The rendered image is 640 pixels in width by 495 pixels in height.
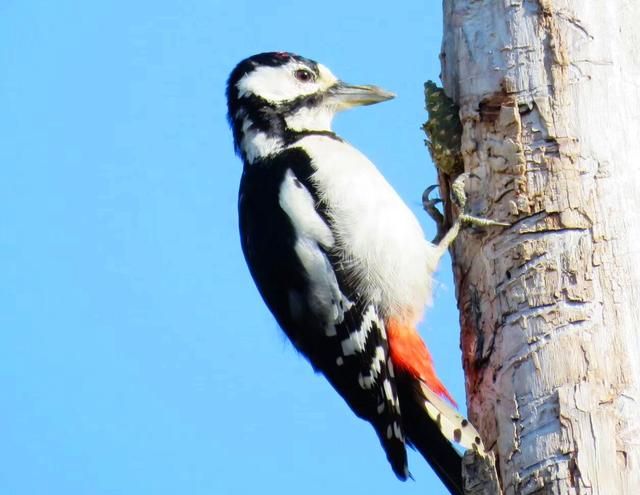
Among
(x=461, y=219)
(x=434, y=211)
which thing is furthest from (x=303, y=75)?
(x=461, y=219)

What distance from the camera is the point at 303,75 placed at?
4.38 metres

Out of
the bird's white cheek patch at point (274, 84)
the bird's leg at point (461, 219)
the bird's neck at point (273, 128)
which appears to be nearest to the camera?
the bird's leg at point (461, 219)

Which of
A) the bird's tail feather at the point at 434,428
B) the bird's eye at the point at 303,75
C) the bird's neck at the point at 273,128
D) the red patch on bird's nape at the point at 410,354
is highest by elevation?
the bird's eye at the point at 303,75

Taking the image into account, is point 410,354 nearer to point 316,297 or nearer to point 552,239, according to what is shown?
point 316,297

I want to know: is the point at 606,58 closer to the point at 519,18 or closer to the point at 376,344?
the point at 519,18

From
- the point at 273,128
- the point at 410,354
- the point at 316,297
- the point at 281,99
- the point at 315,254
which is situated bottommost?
the point at 410,354

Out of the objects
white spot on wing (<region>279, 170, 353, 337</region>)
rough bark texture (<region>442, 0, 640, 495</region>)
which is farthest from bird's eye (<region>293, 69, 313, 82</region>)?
rough bark texture (<region>442, 0, 640, 495</region>)

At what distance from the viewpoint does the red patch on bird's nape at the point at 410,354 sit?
3.57 meters

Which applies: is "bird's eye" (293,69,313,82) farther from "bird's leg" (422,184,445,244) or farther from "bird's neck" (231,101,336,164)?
"bird's leg" (422,184,445,244)

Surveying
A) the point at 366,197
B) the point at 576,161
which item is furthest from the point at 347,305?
the point at 576,161

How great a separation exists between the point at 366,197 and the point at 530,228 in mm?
808

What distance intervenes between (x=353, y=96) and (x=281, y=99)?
304 mm

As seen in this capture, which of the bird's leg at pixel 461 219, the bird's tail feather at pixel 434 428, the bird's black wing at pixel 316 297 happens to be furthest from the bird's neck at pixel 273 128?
the bird's tail feather at pixel 434 428

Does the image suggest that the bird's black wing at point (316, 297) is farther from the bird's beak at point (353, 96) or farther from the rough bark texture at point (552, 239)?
the bird's beak at point (353, 96)
